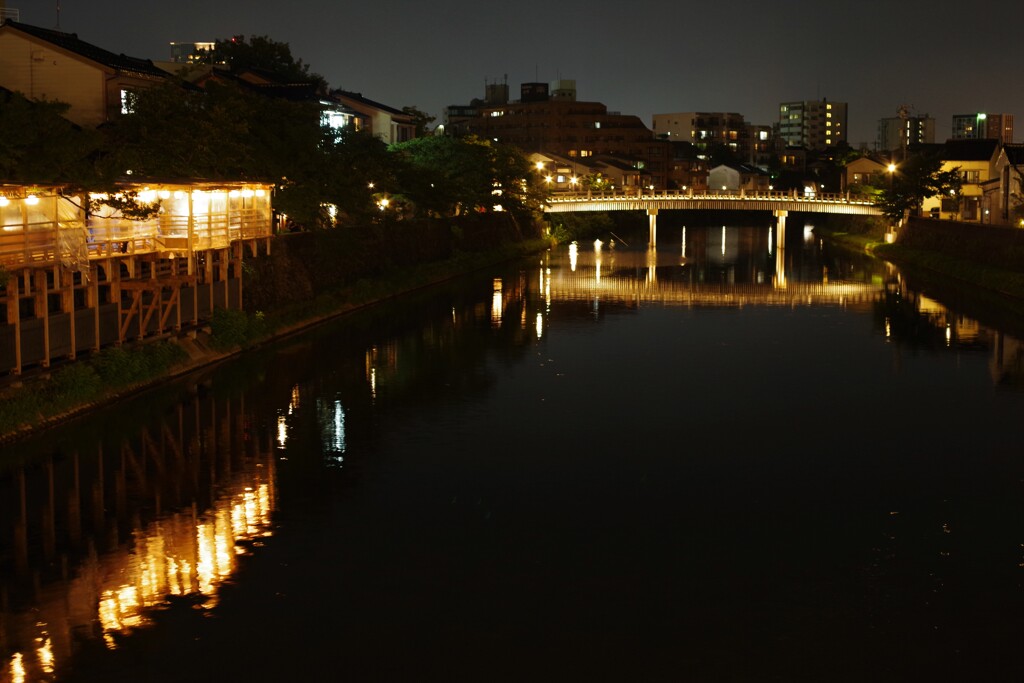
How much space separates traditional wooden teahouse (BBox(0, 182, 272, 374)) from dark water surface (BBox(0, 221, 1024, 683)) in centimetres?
157

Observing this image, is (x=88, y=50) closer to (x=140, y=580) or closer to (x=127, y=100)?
(x=127, y=100)

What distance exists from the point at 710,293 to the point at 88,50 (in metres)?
23.2

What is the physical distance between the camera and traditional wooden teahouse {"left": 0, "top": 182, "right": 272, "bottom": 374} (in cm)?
1903

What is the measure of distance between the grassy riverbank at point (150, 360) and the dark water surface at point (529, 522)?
43cm

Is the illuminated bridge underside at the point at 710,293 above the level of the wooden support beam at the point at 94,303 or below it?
below

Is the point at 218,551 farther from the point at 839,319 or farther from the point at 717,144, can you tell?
the point at 717,144

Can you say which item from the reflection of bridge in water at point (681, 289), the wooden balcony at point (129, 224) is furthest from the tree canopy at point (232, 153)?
the reflection of bridge in water at point (681, 289)

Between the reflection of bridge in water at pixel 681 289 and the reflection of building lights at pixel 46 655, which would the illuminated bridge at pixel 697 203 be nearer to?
the reflection of bridge in water at pixel 681 289

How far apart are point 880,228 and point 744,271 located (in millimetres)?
14719

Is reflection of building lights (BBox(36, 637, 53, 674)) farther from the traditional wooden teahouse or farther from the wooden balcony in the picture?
the wooden balcony

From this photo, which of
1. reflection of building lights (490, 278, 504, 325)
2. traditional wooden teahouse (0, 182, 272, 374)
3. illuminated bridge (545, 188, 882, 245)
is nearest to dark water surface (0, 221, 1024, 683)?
traditional wooden teahouse (0, 182, 272, 374)

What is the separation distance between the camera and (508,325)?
111 ft

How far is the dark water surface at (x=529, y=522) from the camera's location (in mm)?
11180

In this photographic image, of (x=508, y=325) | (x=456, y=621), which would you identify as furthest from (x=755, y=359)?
(x=456, y=621)
